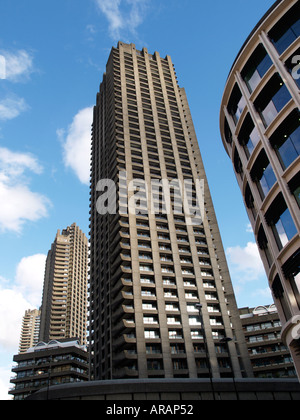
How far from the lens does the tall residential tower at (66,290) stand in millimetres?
135750

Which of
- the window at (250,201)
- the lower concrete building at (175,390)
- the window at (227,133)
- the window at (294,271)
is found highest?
the window at (227,133)

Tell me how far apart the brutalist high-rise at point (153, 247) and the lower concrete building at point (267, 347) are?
15.5m

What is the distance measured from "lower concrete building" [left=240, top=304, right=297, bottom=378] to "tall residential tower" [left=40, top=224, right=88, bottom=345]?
263ft

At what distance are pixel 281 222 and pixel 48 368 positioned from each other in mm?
78685

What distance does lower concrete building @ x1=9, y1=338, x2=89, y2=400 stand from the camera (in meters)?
84.1

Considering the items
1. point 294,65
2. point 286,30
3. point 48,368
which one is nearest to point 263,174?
point 294,65

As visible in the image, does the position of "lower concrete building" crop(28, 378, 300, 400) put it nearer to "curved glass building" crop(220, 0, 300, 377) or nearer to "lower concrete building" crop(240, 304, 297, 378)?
"curved glass building" crop(220, 0, 300, 377)

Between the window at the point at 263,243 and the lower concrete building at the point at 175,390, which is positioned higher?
the window at the point at 263,243

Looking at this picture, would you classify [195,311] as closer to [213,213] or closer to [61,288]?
[213,213]

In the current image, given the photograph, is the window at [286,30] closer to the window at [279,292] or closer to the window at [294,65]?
the window at [294,65]

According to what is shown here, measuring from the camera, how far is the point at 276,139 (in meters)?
23.3

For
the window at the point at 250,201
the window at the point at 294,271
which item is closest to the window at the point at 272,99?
the window at the point at 250,201

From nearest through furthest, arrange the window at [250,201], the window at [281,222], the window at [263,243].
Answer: the window at [281,222]
the window at [263,243]
the window at [250,201]

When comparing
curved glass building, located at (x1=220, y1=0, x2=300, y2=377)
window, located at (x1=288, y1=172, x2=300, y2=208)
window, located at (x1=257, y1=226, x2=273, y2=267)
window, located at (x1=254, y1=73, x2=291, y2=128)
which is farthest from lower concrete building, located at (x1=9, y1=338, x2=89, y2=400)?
window, located at (x1=254, y1=73, x2=291, y2=128)
